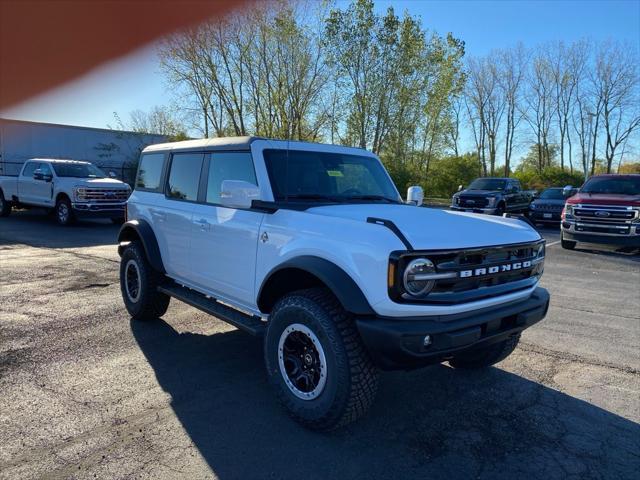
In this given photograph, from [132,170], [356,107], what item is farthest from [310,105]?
[132,170]

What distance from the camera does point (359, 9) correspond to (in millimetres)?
31188

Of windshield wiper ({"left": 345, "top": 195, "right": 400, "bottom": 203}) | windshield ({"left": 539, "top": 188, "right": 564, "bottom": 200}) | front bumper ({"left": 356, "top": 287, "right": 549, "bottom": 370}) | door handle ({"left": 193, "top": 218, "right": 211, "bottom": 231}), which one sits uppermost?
windshield ({"left": 539, "top": 188, "right": 564, "bottom": 200})

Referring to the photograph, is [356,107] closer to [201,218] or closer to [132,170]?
[132,170]

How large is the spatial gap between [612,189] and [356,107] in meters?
21.7

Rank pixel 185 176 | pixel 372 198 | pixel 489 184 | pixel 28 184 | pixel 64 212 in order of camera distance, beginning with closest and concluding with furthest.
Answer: pixel 372 198, pixel 185 176, pixel 64 212, pixel 28 184, pixel 489 184

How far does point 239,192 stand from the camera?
3605 millimetres

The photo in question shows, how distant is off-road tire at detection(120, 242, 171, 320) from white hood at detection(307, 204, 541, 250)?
250 centimetres

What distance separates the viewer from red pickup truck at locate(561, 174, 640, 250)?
11414mm

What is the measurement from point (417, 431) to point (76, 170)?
14.9m

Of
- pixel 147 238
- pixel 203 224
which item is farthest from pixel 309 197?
pixel 147 238

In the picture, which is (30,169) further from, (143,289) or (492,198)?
(492,198)

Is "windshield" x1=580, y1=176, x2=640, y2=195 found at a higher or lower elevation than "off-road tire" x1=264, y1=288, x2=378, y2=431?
higher

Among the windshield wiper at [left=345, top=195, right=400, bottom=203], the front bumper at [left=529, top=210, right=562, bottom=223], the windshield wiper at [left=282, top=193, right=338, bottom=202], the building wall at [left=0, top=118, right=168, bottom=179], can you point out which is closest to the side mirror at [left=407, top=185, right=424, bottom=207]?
the windshield wiper at [left=345, top=195, right=400, bottom=203]

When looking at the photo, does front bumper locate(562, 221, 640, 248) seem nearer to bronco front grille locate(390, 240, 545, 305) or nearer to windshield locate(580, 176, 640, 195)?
windshield locate(580, 176, 640, 195)
